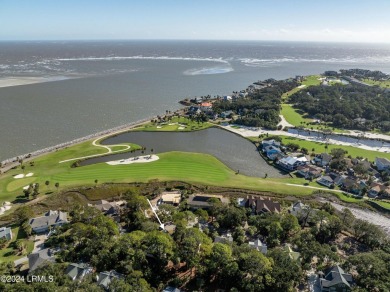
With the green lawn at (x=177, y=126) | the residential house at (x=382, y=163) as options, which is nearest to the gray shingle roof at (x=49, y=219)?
the green lawn at (x=177, y=126)

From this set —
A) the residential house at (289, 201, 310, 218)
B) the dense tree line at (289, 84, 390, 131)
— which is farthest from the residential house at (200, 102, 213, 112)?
the residential house at (289, 201, 310, 218)

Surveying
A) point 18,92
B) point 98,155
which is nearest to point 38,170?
point 98,155

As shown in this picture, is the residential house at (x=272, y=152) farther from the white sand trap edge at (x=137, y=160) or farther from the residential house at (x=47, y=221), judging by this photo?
the residential house at (x=47, y=221)

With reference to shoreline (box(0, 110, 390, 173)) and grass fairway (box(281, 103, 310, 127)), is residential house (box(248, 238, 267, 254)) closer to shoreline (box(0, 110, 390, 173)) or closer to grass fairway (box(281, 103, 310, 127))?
shoreline (box(0, 110, 390, 173))

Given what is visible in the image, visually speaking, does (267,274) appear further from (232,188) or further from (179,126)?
(179,126)

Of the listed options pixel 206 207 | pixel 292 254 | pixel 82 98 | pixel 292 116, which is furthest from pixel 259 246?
pixel 82 98
